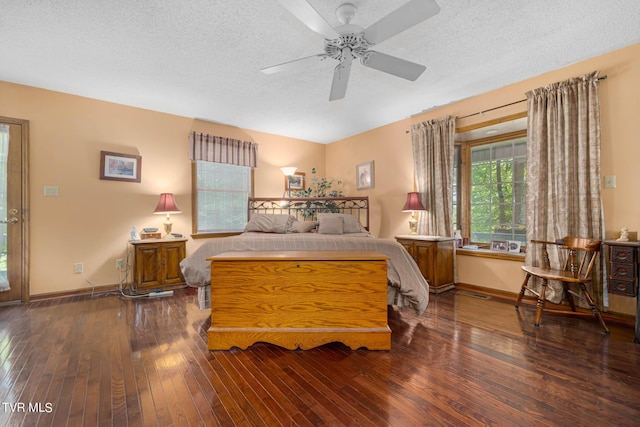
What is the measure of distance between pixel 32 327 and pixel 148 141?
8.53ft

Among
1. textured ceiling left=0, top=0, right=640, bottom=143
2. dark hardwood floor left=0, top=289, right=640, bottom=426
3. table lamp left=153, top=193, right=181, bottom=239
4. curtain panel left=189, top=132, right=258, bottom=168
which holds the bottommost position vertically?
dark hardwood floor left=0, top=289, right=640, bottom=426

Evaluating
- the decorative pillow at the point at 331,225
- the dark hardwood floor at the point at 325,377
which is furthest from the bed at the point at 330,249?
the decorative pillow at the point at 331,225

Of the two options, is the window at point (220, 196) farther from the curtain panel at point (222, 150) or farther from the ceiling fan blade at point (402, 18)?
the ceiling fan blade at point (402, 18)

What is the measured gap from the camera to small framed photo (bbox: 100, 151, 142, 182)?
3635mm

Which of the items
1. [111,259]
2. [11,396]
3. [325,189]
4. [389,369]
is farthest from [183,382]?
[325,189]

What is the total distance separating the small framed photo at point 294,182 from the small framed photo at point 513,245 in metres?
3.63

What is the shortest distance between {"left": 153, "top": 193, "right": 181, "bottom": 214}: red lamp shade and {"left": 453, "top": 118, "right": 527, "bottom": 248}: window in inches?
163

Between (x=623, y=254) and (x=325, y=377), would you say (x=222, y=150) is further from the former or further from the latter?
(x=623, y=254)

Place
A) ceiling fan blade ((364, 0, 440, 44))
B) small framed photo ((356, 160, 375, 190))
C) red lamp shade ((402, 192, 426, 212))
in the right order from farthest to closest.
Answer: small framed photo ((356, 160, 375, 190)) → red lamp shade ((402, 192, 426, 212)) → ceiling fan blade ((364, 0, 440, 44))

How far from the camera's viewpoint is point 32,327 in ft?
7.99

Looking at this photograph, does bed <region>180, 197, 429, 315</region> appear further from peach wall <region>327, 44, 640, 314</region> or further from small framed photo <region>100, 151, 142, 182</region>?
small framed photo <region>100, 151, 142, 182</region>

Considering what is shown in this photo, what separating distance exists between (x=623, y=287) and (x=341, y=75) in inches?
118

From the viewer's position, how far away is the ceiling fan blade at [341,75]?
7.13 ft

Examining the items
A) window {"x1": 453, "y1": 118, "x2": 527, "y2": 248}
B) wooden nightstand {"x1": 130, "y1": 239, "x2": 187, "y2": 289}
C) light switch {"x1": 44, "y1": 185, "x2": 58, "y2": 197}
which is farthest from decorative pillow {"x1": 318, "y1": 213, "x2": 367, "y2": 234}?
light switch {"x1": 44, "y1": 185, "x2": 58, "y2": 197}
